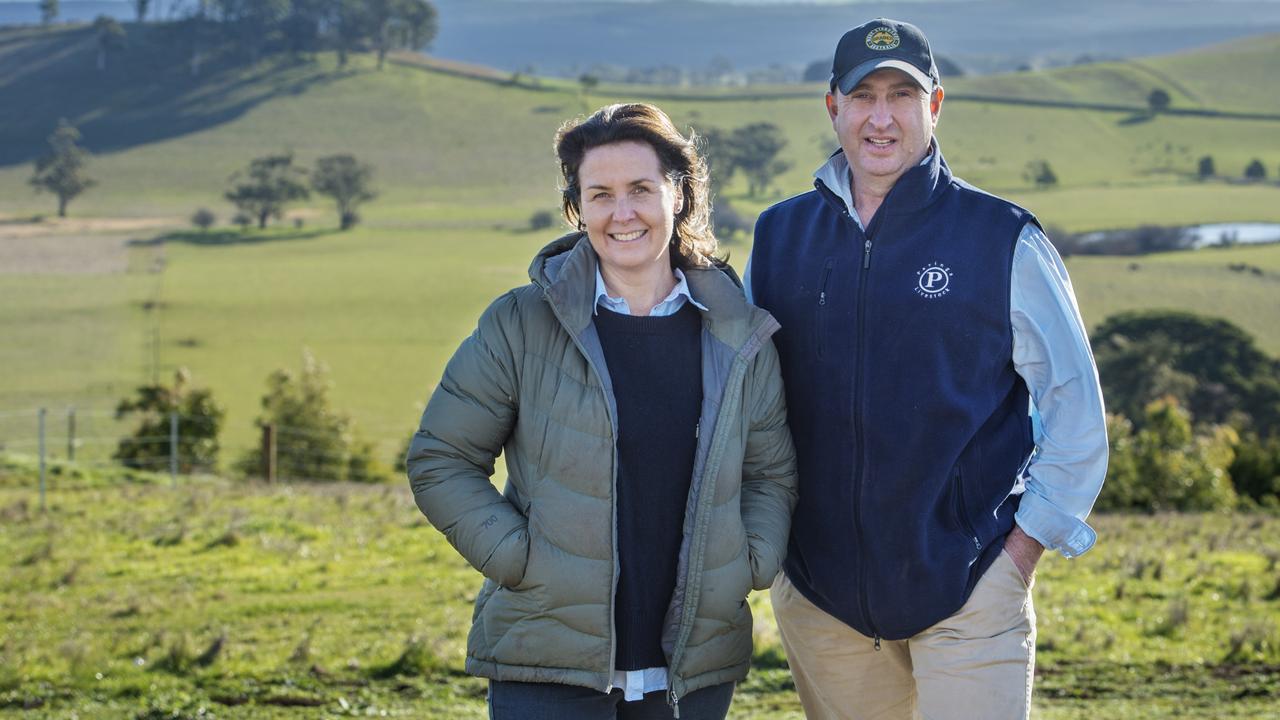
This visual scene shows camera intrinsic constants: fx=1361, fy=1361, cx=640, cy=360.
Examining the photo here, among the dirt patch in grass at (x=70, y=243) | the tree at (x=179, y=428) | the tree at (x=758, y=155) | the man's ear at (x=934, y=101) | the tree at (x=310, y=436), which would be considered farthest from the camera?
the tree at (x=758, y=155)

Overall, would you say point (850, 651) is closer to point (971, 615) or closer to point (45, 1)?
point (971, 615)

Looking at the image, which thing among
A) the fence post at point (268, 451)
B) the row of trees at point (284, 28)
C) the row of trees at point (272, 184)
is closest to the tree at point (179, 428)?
the fence post at point (268, 451)

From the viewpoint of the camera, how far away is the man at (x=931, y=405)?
2.97 metres

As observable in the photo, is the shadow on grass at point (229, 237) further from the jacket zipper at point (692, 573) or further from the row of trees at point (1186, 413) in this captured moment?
the jacket zipper at point (692, 573)

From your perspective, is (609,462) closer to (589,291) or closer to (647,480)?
(647,480)

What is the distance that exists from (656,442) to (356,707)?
3.40 m

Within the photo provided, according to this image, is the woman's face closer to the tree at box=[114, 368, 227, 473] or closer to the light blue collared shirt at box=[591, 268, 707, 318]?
the light blue collared shirt at box=[591, 268, 707, 318]

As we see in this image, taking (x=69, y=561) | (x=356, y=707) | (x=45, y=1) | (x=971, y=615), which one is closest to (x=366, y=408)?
(x=69, y=561)

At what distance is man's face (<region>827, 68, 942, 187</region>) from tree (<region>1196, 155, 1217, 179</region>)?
10529cm

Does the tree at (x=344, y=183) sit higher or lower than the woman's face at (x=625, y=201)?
higher

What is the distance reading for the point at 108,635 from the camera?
7.17 meters

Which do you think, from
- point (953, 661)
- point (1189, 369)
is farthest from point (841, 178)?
point (1189, 369)

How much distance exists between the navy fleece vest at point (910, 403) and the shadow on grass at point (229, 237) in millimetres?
84528

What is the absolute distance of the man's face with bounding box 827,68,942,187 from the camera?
3086 mm
